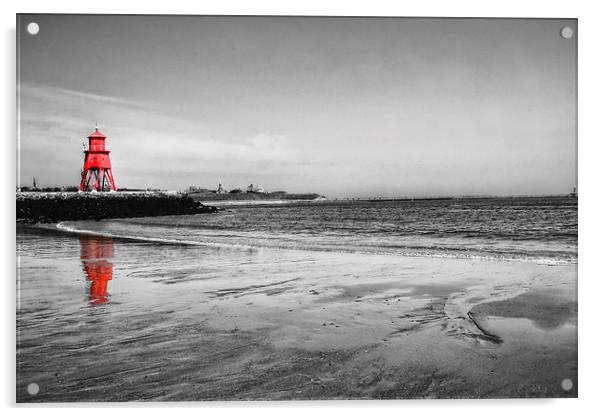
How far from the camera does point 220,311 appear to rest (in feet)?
10.7

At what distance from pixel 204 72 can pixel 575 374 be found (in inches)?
136

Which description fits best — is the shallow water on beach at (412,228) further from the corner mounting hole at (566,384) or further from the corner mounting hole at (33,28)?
the corner mounting hole at (33,28)

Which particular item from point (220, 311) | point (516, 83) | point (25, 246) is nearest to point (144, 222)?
point (25, 246)

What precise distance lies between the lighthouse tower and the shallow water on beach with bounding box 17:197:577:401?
71 centimetres

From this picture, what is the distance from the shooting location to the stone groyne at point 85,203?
171 inches

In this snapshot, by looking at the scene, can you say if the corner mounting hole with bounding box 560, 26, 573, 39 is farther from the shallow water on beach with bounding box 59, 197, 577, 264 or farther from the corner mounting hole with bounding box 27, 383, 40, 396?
the corner mounting hole with bounding box 27, 383, 40, 396

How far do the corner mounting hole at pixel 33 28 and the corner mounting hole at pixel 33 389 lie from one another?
2.52m

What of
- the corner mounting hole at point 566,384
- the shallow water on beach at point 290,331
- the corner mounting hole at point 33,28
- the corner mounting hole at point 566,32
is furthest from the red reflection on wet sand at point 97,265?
the corner mounting hole at point 566,32

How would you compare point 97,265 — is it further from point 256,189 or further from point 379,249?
point 379,249

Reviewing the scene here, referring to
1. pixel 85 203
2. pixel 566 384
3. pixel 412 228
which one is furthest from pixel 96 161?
pixel 412 228

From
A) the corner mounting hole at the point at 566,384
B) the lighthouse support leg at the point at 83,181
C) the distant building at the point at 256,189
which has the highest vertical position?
the lighthouse support leg at the point at 83,181

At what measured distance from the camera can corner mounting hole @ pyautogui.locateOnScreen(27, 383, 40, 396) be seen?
8.89 feet

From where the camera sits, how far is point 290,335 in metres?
2.81

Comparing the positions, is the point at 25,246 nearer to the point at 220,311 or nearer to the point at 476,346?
the point at 220,311
